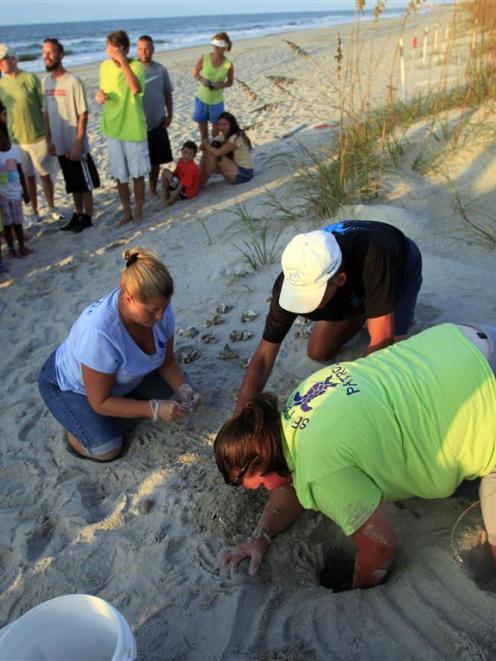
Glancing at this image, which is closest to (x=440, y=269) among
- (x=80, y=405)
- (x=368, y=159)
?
(x=368, y=159)

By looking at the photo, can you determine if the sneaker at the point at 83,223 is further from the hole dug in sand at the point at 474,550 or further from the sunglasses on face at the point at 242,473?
the hole dug in sand at the point at 474,550

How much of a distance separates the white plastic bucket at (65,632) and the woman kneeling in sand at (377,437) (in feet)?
1.75

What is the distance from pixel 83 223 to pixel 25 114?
110 cm

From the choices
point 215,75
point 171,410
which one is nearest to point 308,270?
point 171,410

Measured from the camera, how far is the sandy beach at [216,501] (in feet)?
6.44

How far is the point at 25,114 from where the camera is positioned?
18.1ft

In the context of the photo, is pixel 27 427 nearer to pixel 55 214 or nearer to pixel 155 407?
pixel 155 407

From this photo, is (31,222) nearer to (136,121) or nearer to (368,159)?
(136,121)

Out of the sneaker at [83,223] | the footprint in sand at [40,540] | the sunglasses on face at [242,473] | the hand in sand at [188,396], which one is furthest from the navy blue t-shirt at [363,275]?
the sneaker at [83,223]

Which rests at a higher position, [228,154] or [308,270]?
[308,270]

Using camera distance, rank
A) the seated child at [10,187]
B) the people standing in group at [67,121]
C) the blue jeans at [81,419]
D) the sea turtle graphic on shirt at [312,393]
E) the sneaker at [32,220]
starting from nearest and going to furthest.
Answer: the sea turtle graphic on shirt at [312,393] < the blue jeans at [81,419] < the seated child at [10,187] < the people standing in group at [67,121] < the sneaker at [32,220]

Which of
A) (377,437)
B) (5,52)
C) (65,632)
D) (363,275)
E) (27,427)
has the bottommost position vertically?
(27,427)

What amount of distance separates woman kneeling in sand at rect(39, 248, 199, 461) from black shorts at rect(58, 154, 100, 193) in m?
3.04

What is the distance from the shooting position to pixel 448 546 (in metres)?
2.14
